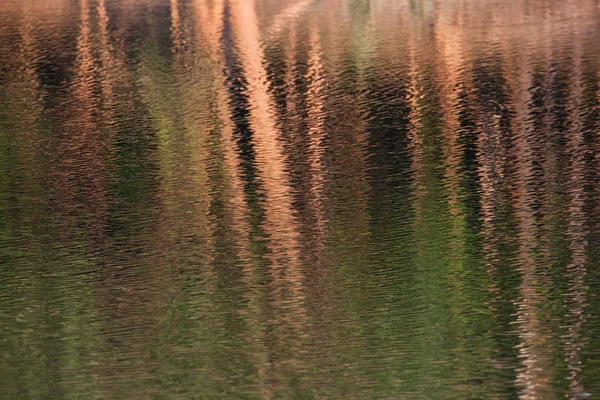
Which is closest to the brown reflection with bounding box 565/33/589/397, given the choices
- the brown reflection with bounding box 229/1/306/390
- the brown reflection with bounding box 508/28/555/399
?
the brown reflection with bounding box 508/28/555/399

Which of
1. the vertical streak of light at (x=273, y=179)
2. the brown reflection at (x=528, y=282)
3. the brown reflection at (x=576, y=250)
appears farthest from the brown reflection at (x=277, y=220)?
the brown reflection at (x=576, y=250)

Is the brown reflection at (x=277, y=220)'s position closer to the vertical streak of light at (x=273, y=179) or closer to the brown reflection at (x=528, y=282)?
the vertical streak of light at (x=273, y=179)

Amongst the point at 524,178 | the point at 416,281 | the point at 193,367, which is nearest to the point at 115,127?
the point at 524,178

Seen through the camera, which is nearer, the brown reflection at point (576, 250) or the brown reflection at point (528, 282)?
the brown reflection at point (528, 282)

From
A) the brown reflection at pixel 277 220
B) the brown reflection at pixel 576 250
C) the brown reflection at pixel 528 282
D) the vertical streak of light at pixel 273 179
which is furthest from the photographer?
the vertical streak of light at pixel 273 179

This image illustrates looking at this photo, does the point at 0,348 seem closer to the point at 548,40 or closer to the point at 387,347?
the point at 387,347

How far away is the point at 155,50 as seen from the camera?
30.9m

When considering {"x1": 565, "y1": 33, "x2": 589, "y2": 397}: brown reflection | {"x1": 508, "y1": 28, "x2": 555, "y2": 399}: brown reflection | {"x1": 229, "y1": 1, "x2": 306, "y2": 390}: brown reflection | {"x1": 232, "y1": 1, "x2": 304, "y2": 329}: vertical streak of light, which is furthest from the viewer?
{"x1": 232, "y1": 1, "x2": 304, "y2": 329}: vertical streak of light

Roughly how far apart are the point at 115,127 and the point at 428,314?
37.0 ft

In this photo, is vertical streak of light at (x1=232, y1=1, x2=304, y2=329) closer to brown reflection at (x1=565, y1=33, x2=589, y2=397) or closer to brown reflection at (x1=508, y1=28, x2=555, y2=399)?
brown reflection at (x1=508, y1=28, x2=555, y2=399)

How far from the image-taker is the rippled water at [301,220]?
10.9m

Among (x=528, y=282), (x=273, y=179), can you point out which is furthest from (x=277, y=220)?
(x=528, y=282)

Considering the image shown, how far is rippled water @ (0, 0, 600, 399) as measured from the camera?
1093 cm

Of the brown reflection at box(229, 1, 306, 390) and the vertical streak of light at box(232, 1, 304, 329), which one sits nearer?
the brown reflection at box(229, 1, 306, 390)
